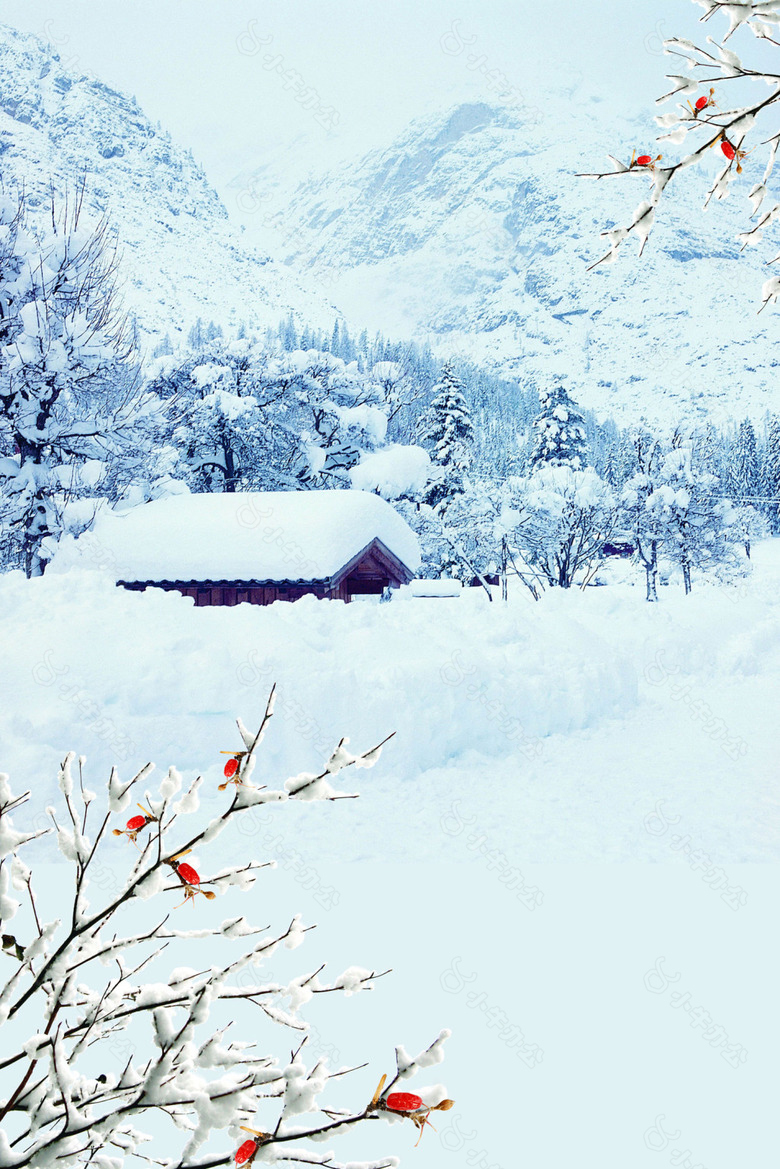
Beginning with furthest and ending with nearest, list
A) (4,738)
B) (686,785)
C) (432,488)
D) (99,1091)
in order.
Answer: (432,488)
(686,785)
(4,738)
(99,1091)

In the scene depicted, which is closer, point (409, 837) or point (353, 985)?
point (353, 985)

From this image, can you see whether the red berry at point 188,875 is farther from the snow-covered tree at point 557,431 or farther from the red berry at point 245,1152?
the snow-covered tree at point 557,431

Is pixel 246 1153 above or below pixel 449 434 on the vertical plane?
below

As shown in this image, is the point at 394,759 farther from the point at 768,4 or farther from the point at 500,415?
the point at 500,415

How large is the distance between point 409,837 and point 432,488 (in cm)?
3205

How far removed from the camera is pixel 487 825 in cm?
612

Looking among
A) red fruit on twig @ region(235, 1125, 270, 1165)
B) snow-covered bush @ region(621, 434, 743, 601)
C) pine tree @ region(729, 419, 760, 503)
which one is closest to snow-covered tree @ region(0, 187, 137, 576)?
red fruit on twig @ region(235, 1125, 270, 1165)

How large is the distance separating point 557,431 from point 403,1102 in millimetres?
42995

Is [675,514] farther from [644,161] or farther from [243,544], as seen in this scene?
[644,161]

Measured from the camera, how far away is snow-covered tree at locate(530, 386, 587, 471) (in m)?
41.8

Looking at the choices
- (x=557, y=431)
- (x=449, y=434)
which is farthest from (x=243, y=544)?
(x=557, y=431)

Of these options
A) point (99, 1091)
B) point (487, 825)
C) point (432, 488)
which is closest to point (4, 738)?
point (487, 825)

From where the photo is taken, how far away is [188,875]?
102 centimetres

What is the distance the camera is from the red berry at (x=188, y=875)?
3.33ft
